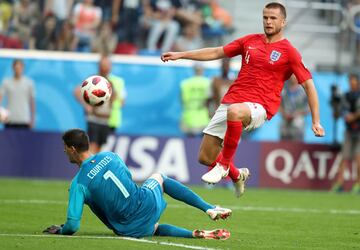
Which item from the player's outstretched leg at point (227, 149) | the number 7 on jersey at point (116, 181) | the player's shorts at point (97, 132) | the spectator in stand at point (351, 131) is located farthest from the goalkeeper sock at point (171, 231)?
the spectator in stand at point (351, 131)

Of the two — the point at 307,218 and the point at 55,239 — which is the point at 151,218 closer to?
the point at 55,239

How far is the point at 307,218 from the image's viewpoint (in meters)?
14.3

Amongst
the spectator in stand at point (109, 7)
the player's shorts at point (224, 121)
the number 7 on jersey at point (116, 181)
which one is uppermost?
the spectator in stand at point (109, 7)

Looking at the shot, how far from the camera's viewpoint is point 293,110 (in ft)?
73.9

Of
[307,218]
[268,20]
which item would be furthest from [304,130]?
[268,20]

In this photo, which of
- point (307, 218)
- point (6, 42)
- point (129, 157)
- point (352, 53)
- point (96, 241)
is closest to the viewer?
point (96, 241)

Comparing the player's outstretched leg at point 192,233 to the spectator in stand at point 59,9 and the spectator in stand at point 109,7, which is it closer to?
the spectator in stand at point 59,9

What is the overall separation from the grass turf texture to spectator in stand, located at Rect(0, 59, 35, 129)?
154cm

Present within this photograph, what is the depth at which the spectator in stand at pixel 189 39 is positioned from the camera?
2459 centimetres

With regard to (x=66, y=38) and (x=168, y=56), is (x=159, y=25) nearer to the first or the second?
(x=66, y=38)

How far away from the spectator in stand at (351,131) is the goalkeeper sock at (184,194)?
10709 mm

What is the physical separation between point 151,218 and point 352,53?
16.2 m

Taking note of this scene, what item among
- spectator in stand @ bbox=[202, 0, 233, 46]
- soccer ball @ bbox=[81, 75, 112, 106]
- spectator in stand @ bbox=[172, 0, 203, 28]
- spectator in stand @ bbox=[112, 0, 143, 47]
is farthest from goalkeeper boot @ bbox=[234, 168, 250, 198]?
spectator in stand @ bbox=[202, 0, 233, 46]

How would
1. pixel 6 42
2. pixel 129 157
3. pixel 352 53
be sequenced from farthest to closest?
pixel 352 53 < pixel 6 42 < pixel 129 157
